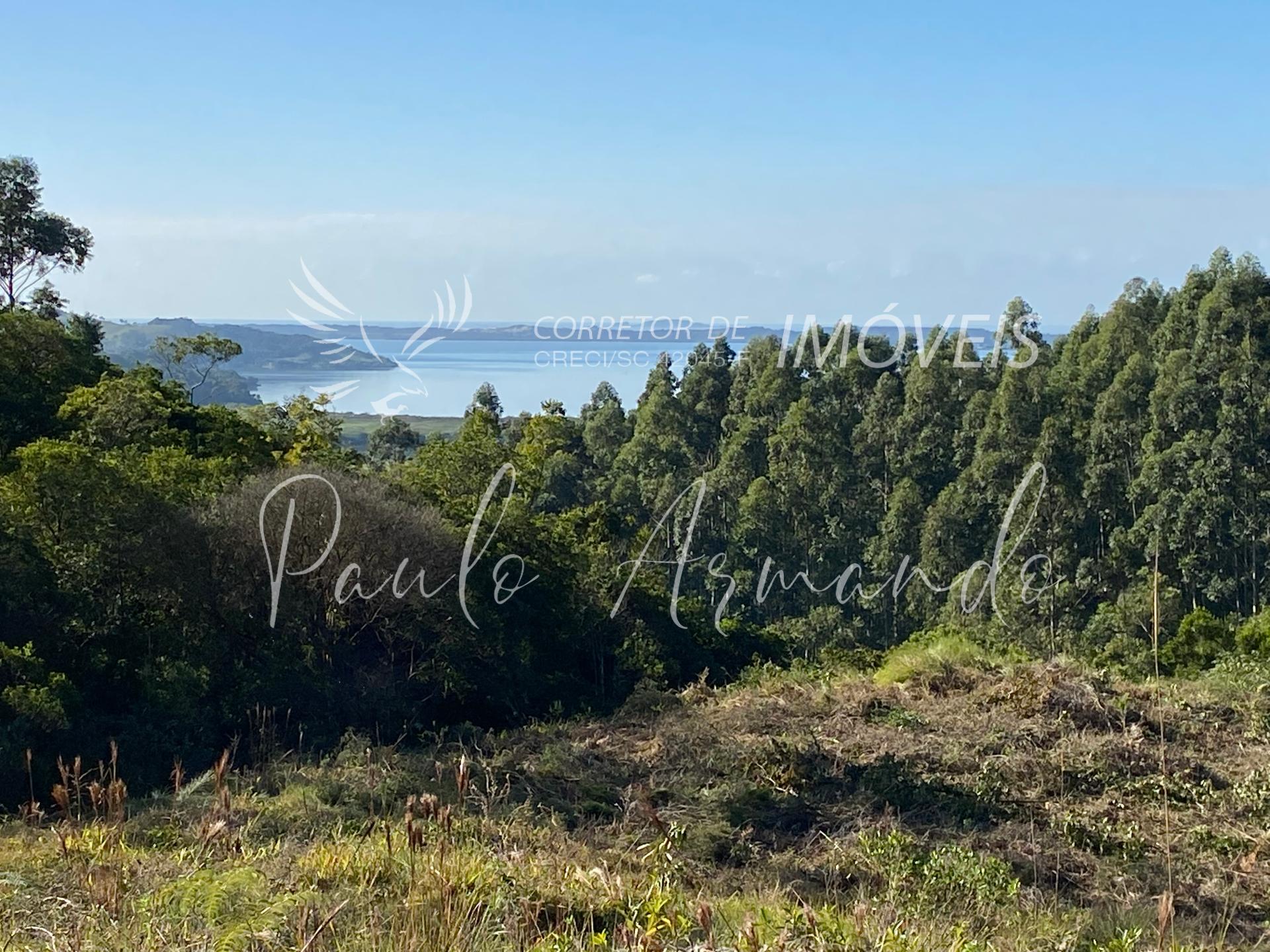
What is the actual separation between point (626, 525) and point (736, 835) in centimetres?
1699

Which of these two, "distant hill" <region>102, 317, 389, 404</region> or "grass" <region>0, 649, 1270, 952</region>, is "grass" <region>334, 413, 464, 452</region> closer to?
"distant hill" <region>102, 317, 389, 404</region>

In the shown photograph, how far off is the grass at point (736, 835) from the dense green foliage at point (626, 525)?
1749mm

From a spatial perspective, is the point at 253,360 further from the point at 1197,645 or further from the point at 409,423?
the point at 1197,645

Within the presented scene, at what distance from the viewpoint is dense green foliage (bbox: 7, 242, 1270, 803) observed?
1018 cm

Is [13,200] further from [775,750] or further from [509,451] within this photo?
[775,750]

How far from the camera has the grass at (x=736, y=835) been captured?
110 inches

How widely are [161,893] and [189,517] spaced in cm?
824

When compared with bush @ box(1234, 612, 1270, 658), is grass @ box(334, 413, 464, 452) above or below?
above

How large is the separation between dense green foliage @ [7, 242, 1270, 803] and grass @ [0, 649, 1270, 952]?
5.74 feet

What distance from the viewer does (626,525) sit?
75.4 ft

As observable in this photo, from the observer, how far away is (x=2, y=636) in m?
9.47
